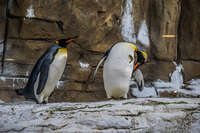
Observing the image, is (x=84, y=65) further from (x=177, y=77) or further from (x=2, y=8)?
(x=177, y=77)

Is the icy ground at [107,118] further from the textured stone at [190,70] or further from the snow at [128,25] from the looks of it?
the textured stone at [190,70]

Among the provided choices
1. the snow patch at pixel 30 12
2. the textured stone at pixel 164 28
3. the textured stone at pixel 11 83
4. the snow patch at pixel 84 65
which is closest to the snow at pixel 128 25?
the textured stone at pixel 164 28

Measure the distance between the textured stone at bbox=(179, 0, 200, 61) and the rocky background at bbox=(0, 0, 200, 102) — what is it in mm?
71

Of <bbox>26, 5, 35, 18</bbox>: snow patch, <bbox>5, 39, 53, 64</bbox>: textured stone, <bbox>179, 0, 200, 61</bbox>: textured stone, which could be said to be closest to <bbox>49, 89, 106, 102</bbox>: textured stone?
<bbox>5, 39, 53, 64</bbox>: textured stone

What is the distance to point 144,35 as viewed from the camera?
5246mm

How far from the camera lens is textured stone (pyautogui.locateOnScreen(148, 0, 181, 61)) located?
5230mm

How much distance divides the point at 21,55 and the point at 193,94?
8.84 feet

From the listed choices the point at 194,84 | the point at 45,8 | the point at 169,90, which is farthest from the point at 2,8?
the point at 194,84

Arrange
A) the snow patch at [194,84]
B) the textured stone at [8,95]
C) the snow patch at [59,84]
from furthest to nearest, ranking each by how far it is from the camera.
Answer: the snow patch at [194,84] < the snow patch at [59,84] < the textured stone at [8,95]

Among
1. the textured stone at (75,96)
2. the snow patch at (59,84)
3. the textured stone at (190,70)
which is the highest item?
the textured stone at (190,70)

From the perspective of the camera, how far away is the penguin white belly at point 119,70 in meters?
3.20

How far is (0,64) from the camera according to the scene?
4.46 meters

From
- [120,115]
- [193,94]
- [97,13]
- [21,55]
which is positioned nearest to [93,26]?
[97,13]

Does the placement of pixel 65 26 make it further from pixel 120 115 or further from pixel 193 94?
pixel 120 115
